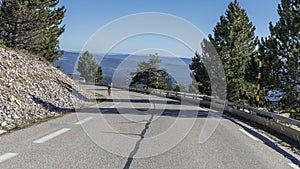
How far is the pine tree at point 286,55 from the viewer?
17281 mm

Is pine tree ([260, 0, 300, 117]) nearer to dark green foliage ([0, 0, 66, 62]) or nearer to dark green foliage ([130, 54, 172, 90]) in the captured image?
dark green foliage ([0, 0, 66, 62])

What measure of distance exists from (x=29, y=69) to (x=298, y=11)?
15079 millimetres

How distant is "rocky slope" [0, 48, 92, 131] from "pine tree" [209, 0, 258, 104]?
17.0 metres

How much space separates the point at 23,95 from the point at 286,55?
45.5 ft

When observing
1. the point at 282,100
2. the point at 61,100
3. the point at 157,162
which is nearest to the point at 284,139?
the point at 157,162

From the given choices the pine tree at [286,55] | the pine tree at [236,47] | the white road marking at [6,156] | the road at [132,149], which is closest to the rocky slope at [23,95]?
the road at [132,149]

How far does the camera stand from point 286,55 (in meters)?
17.9

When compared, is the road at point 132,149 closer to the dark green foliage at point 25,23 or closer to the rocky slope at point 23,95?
the rocky slope at point 23,95

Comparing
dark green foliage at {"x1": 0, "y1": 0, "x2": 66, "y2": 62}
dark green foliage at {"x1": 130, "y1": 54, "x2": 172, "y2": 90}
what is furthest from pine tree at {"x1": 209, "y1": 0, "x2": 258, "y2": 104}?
dark green foliage at {"x1": 130, "y1": 54, "x2": 172, "y2": 90}

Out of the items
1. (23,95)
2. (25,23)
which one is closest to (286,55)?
(23,95)

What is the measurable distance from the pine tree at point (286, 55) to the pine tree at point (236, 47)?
11.4 m

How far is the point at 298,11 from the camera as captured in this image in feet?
55.8

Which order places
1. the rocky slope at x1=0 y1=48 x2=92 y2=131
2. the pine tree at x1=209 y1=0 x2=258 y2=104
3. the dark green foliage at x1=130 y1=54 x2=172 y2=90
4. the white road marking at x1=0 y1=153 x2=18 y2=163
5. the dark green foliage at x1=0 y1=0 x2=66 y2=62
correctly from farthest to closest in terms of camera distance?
the dark green foliage at x1=130 y1=54 x2=172 y2=90
the pine tree at x1=209 y1=0 x2=258 y2=104
the dark green foliage at x1=0 y1=0 x2=66 y2=62
the rocky slope at x1=0 y1=48 x2=92 y2=131
the white road marking at x1=0 y1=153 x2=18 y2=163

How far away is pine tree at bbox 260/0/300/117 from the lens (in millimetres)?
17281
